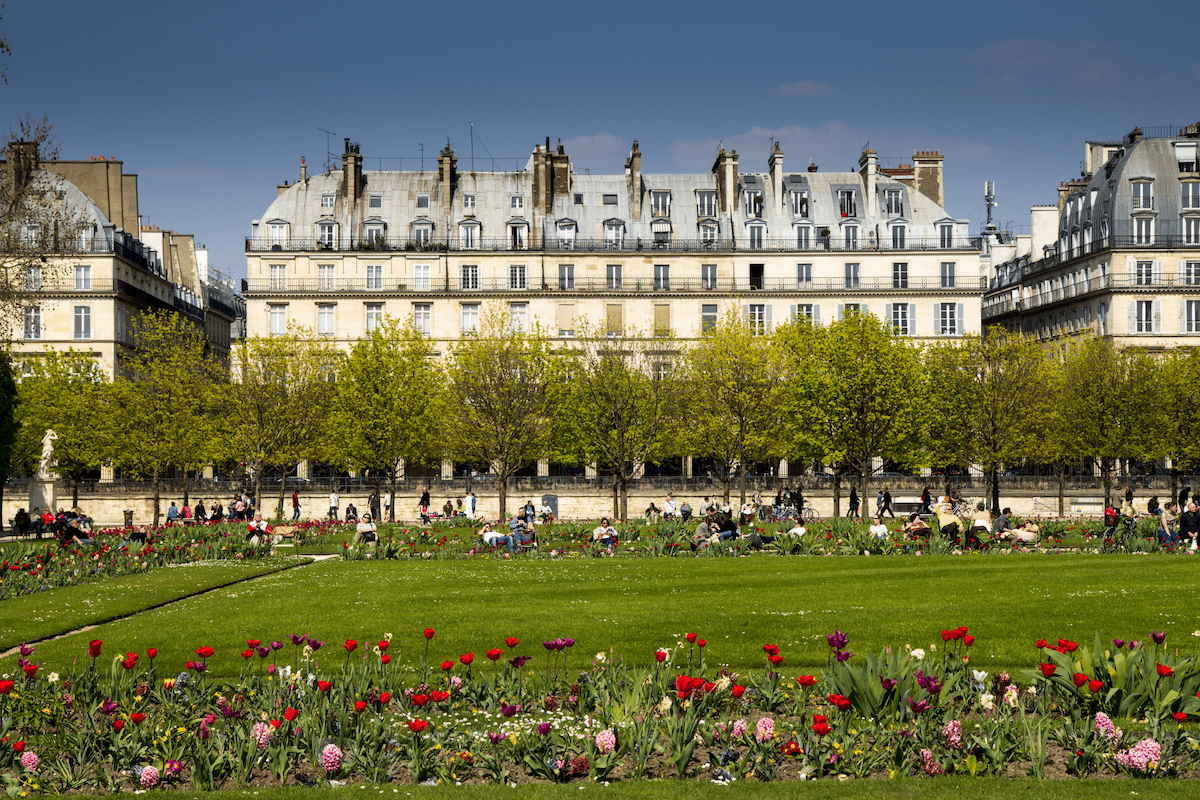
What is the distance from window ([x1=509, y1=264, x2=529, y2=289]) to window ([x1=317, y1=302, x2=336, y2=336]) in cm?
1141

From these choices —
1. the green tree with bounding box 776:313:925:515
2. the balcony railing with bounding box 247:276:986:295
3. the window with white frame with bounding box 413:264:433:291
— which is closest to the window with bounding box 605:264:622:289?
the balcony railing with bounding box 247:276:986:295

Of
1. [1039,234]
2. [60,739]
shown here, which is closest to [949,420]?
[1039,234]

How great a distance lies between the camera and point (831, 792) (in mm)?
8211

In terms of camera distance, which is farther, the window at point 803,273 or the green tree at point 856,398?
the window at point 803,273

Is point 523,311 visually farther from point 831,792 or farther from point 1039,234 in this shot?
point 831,792

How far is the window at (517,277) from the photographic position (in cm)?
6975

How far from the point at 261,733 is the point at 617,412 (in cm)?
4232

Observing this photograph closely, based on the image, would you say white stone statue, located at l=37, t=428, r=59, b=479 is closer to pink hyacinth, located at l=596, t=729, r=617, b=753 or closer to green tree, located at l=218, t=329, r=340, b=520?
green tree, located at l=218, t=329, r=340, b=520

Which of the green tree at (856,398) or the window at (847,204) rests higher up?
the window at (847,204)

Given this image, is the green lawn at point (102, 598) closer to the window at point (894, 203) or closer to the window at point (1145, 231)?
the window at point (894, 203)

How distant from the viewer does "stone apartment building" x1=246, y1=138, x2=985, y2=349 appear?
68938mm

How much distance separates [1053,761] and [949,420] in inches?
1775

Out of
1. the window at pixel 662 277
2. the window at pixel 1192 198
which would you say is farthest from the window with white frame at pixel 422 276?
the window at pixel 1192 198

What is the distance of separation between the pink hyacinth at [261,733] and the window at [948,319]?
65903 millimetres
